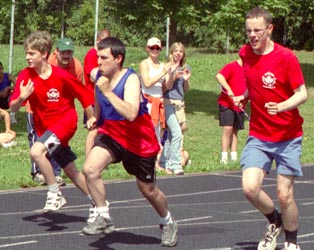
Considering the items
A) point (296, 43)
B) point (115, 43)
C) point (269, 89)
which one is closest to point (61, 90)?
point (115, 43)

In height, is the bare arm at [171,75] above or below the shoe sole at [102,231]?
above

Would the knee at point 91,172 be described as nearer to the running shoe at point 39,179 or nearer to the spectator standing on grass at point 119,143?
the spectator standing on grass at point 119,143

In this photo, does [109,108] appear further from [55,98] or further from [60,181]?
[60,181]

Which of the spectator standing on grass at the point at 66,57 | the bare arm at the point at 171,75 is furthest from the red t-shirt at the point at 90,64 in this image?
the bare arm at the point at 171,75

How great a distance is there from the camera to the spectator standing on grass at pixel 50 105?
1047 centimetres

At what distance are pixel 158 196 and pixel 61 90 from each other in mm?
2065

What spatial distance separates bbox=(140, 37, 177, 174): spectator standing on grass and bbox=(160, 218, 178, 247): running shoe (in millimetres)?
5410

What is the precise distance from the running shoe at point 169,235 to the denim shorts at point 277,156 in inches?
35.6

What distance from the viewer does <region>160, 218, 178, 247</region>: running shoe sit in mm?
9125

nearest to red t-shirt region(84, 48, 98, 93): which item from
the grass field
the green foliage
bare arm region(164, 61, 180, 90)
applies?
bare arm region(164, 61, 180, 90)

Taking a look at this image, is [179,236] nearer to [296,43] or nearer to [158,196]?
[158,196]

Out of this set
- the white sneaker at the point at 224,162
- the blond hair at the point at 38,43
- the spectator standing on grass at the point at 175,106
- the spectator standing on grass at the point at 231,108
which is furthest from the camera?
the white sneaker at the point at 224,162

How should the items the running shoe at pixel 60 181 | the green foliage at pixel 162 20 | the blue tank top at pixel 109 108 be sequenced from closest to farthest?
the blue tank top at pixel 109 108, the running shoe at pixel 60 181, the green foliage at pixel 162 20

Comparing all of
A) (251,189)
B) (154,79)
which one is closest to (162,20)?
(154,79)
